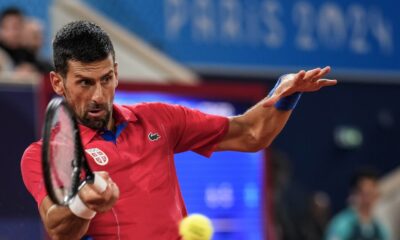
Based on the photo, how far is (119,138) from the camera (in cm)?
409

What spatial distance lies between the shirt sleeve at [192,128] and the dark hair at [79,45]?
19.5 inches

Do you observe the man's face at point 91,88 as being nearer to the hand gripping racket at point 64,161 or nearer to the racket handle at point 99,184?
the hand gripping racket at point 64,161

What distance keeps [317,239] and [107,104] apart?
586 centimetres

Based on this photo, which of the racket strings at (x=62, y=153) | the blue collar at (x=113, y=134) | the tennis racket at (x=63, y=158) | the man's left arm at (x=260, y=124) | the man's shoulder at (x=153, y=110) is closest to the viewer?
the tennis racket at (x=63, y=158)

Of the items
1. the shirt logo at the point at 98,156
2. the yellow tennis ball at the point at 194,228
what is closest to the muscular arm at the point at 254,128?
the yellow tennis ball at the point at 194,228

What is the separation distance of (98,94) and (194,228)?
67 cm

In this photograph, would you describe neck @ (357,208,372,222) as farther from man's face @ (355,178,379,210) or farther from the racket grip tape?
the racket grip tape

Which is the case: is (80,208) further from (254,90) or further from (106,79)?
(254,90)

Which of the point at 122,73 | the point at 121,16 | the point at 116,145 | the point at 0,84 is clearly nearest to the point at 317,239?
the point at 122,73

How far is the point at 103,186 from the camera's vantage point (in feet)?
10.8

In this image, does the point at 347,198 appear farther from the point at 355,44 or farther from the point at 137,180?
the point at 137,180

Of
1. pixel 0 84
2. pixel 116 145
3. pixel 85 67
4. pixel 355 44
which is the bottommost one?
pixel 355 44

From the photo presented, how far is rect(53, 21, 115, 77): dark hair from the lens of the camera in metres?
3.87

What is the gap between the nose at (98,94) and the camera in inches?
152
